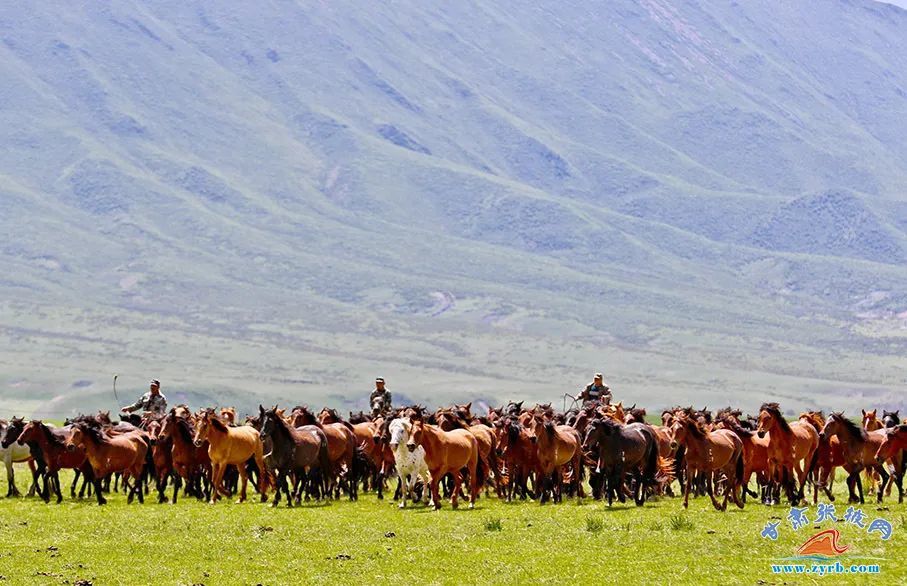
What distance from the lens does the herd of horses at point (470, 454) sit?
101 ft

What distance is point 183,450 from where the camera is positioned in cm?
3362

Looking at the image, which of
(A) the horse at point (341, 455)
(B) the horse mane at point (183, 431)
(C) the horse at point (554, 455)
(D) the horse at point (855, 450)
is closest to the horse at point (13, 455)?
(B) the horse mane at point (183, 431)

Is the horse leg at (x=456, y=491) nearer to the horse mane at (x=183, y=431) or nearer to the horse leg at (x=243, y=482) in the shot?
the horse leg at (x=243, y=482)

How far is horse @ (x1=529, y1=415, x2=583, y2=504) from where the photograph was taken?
32750 millimetres

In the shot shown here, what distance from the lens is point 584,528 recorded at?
87.6 ft

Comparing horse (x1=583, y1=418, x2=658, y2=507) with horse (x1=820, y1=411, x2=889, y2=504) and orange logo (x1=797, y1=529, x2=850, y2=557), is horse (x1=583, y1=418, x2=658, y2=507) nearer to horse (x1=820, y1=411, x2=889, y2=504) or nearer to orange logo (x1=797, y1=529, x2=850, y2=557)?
horse (x1=820, y1=411, x2=889, y2=504)

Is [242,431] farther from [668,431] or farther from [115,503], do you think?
[668,431]

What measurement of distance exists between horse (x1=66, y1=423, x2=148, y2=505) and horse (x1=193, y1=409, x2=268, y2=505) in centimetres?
150

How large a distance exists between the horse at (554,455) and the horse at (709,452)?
330 cm

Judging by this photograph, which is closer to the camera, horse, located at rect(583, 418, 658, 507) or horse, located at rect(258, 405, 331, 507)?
horse, located at rect(583, 418, 658, 507)

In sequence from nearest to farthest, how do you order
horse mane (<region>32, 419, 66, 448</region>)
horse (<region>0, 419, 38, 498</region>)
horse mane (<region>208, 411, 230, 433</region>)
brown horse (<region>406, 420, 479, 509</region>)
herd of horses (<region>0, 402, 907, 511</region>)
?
herd of horses (<region>0, 402, 907, 511</region>), brown horse (<region>406, 420, 479, 509</region>), horse mane (<region>208, 411, 230, 433</region>), horse mane (<region>32, 419, 66, 448</region>), horse (<region>0, 419, 38, 498</region>)

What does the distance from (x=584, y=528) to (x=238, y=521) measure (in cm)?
613

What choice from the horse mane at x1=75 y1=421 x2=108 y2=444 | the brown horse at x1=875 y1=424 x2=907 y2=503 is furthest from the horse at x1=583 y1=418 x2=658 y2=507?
the horse mane at x1=75 y1=421 x2=108 y2=444

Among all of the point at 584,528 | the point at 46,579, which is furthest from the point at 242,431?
the point at 46,579
